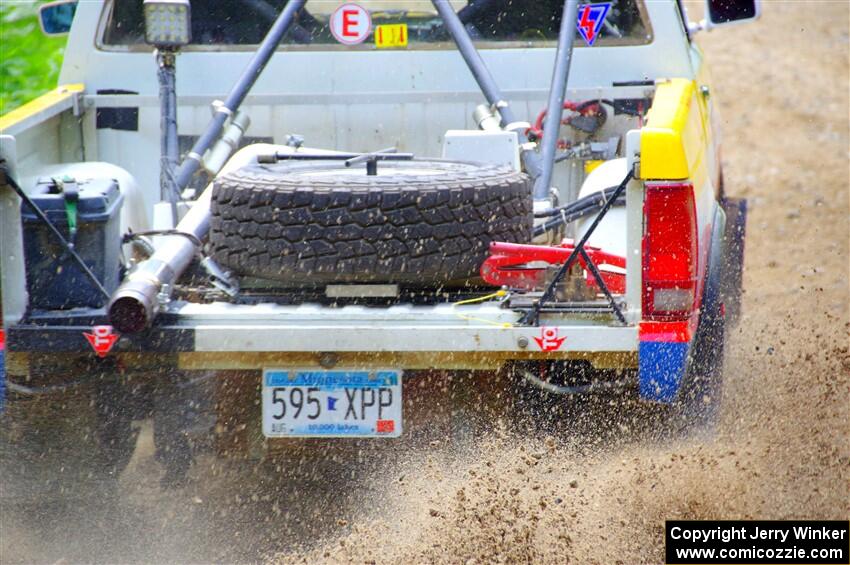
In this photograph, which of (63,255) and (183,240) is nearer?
(63,255)

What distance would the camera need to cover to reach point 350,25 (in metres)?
5.50

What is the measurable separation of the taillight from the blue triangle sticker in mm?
1913

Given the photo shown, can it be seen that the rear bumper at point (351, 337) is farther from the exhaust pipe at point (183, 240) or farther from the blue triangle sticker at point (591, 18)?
the blue triangle sticker at point (591, 18)

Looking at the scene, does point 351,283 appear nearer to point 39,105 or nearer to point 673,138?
point 673,138

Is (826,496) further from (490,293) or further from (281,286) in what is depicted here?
(281,286)

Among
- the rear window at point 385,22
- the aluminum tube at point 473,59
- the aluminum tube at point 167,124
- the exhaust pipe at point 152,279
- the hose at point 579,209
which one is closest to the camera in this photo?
the exhaust pipe at point 152,279

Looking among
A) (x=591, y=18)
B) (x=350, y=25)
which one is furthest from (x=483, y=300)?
(x=350, y=25)

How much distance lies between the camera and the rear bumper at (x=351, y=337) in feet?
11.7

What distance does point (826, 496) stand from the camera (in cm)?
412

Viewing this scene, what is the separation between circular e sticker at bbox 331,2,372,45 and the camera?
18.0ft

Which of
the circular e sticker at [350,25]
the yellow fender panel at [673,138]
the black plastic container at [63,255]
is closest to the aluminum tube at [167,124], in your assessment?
the circular e sticker at [350,25]

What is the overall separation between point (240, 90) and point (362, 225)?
169 cm

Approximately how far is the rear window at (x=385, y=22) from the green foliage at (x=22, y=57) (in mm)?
2968

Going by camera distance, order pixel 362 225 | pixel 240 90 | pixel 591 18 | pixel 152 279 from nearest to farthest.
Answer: pixel 362 225 < pixel 152 279 < pixel 240 90 < pixel 591 18
